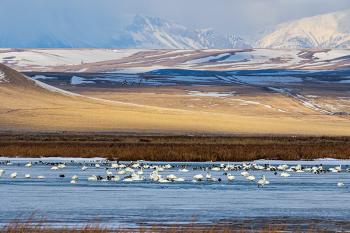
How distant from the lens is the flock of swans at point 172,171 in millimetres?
32969

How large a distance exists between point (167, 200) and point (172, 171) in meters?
12.1

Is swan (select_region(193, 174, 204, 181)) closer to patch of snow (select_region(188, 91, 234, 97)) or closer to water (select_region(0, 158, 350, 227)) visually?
water (select_region(0, 158, 350, 227))

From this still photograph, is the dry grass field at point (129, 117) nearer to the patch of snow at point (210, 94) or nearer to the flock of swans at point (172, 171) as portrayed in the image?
the patch of snow at point (210, 94)

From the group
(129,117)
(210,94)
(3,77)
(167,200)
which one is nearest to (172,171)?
(167,200)

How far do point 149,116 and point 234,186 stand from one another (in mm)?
63820

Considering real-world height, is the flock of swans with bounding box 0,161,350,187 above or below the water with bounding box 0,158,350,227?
above

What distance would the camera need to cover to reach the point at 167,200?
25953mm

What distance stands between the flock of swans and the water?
29 centimetres

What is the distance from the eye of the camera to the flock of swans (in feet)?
108

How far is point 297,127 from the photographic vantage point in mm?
93312

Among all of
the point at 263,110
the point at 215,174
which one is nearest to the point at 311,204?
the point at 215,174

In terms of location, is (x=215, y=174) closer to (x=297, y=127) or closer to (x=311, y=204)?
(x=311, y=204)

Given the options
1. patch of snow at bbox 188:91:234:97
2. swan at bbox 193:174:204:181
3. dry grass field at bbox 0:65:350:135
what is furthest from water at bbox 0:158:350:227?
patch of snow at bbox 188:91:234:97

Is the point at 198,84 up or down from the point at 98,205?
up
